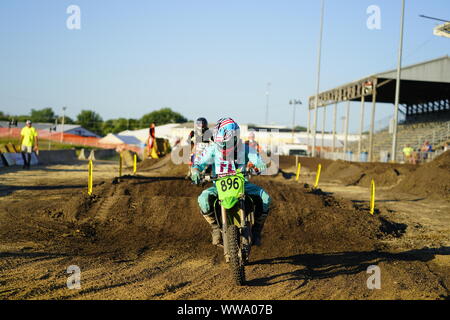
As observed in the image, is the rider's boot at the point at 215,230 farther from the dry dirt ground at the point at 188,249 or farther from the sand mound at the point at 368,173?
the sand mound at the point at 368,173

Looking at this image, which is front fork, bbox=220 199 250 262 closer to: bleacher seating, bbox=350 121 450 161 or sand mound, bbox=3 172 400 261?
sand mound, bbox=3 172 400 261

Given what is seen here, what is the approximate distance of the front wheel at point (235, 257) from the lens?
541 centimetres

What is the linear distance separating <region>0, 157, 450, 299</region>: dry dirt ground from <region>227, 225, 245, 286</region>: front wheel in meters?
0.14

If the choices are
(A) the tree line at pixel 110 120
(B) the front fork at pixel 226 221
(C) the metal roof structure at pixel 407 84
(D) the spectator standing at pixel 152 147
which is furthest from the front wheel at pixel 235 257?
(A) the tree line at pixel 110 120

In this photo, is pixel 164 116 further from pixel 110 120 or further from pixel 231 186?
pixel 231 186

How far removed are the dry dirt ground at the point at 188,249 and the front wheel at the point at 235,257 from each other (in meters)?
0.14

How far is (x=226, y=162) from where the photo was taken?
19.9 ft

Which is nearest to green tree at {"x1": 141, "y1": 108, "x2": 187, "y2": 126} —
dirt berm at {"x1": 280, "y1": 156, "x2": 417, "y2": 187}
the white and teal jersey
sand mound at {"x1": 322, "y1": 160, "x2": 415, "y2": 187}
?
dirt berm at {"x1": 280, "y1": 156, "x2": 417, "y2": 187}

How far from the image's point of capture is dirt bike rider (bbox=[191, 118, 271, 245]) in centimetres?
606

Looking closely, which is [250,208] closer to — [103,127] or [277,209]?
[277,209]

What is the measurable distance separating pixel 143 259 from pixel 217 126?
2.30m
